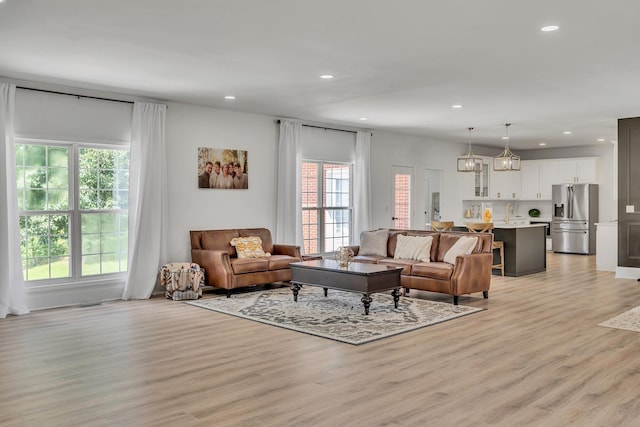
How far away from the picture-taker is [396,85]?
675 cm

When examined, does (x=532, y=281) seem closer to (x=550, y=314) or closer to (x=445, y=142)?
(x=550, y=314)

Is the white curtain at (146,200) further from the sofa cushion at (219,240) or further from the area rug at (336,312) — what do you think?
the area rug at (336,312)

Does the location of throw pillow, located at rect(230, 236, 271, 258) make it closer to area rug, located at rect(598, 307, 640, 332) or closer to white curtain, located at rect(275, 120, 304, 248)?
white curtain, located at rect(275, 120, 304, 248)

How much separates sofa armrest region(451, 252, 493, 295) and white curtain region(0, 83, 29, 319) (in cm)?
504

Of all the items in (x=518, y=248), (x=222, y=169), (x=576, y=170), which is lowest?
(x=518, y=248)

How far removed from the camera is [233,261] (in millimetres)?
7609

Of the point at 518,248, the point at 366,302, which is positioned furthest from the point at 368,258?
the point at 518,248

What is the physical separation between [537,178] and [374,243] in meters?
7.54

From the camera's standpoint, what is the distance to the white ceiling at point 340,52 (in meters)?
4.11

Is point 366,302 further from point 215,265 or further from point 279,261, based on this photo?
point 215,265

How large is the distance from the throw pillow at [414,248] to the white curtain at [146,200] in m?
3.31

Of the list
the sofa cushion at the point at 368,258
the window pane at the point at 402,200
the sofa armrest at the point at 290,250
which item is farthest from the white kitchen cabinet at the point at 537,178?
the sofa armrest at the point at 290,250

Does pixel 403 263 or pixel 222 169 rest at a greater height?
pixel 222 169

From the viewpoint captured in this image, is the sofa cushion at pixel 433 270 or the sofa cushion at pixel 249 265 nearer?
the sofa cushion at pixel 433 270
